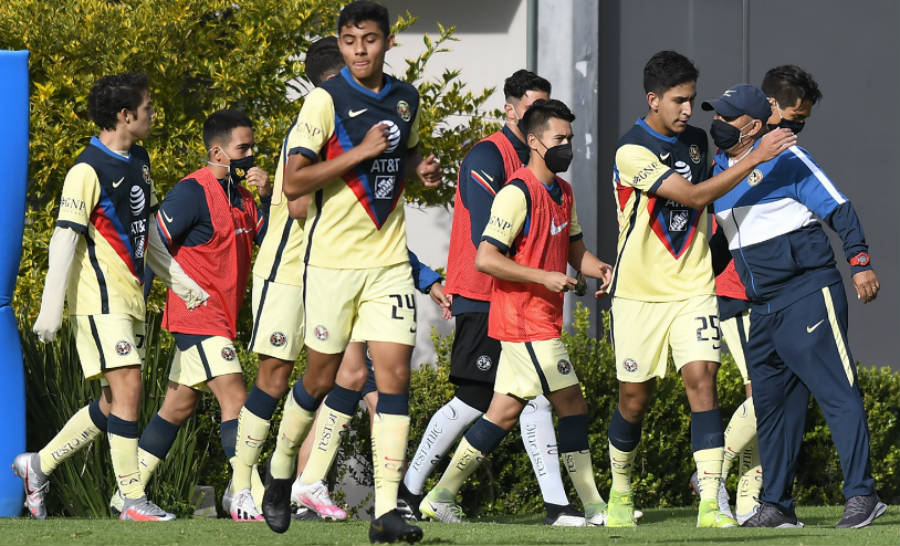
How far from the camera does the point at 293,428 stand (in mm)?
6000

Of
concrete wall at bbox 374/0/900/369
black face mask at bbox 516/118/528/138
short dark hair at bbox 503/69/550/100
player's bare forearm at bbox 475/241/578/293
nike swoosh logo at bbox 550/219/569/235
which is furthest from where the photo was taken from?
concrete wall at bbox 374/0/900/369

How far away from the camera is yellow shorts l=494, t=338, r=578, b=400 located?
7.00m

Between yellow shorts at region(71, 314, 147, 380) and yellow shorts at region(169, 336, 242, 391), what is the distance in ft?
1.61

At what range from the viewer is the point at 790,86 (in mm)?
7434

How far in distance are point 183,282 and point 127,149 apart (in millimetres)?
723

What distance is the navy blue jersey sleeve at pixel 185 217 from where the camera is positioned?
304 inches

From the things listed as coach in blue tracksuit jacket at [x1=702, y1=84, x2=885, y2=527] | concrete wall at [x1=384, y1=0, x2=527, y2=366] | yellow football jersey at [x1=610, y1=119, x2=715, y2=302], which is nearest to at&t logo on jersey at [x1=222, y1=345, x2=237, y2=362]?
yellow football jersey at [x1=610, y1=119, x2=715, y2=302]

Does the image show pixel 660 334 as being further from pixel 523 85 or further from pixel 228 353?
pixel 228 353

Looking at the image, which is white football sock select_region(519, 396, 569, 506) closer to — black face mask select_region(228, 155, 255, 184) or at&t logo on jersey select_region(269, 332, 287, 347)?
at&t logo on jersey select_region(269, 332, 287, 347)

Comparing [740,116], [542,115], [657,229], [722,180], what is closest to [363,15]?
[542,115]

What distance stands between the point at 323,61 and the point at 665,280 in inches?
83.5

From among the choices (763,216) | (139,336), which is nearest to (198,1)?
(139,336)

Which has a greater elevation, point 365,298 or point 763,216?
point 763,216

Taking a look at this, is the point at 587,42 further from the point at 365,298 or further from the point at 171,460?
the point at 365,298
